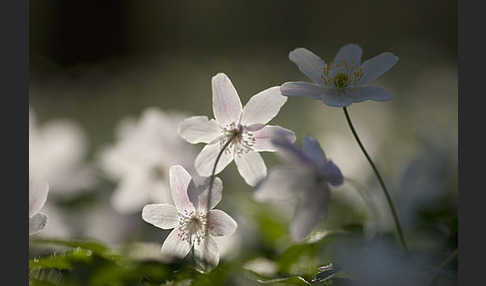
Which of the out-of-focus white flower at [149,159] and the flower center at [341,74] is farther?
the out-of-focus white flower at [149,159]

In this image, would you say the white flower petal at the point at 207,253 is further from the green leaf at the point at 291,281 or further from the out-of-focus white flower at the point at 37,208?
the out-of-focus white flower at the point at 37,208

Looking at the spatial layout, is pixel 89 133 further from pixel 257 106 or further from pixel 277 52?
pixel 277 52

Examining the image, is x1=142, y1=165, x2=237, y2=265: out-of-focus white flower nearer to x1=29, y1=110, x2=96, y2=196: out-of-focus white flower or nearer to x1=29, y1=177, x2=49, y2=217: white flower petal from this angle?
x1=29, y1=177, x2=49, y2=217: white flower petal

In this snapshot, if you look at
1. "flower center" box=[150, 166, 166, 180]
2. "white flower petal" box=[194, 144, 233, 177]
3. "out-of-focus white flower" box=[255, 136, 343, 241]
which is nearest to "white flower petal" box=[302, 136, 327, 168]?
"out-of-focus white flower" box=[255, 136, 343, 241]

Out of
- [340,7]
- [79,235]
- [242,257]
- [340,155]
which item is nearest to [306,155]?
[242,257]

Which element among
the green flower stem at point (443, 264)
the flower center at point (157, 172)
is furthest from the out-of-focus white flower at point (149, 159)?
the green flower stem at point (443, 264)
